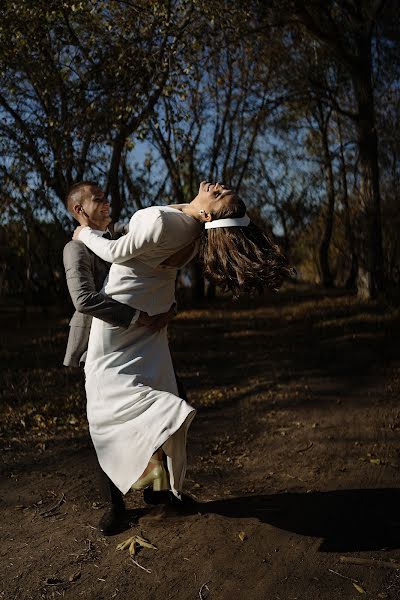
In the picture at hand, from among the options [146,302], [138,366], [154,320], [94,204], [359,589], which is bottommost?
[359,589]

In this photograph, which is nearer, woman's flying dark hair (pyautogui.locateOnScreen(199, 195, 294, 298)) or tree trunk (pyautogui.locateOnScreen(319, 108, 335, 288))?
woman's flying dark hair (pyautogui.locateOnScreen(199, 195, 294, 298))

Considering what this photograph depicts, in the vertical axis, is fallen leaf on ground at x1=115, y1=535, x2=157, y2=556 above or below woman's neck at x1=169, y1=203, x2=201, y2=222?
below

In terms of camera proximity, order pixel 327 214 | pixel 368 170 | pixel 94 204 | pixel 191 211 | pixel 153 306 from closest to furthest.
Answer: pixel 191 211 < pixel 153 306 < pixel 94 204 < pixel 368 170 < pixel 327 214

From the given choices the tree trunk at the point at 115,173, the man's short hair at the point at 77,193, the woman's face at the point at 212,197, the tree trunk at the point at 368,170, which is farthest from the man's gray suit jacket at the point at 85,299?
the tree trunk at the point at 368,170

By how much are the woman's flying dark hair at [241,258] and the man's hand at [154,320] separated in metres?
0.54

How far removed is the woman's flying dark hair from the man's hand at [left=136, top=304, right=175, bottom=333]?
54cm

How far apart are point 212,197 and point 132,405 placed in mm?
1214

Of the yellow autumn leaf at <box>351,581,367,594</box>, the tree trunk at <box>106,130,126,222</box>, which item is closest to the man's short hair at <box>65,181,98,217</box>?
the yellow autumn leaf at <box>351,581,367,594</box>

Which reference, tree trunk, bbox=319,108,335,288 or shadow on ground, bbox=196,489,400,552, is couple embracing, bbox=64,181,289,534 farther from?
tree trunk, bbox=319,108,335,288

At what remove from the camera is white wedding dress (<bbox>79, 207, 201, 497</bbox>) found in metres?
3.39

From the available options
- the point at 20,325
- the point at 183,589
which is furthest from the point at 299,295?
the point at 183,589

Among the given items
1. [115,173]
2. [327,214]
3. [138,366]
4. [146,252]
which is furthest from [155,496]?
[327,214]

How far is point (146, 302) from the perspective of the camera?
3723mm

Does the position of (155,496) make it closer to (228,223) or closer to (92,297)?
(92,297)
